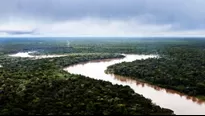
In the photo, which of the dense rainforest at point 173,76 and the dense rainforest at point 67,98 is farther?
the dense rainforest at point 173,76

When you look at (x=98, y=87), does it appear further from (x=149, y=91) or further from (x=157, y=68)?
(x=157, y=68)

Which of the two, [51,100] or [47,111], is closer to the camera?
[47,111]

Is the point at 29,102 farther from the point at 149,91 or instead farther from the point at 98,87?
the point at 149,91

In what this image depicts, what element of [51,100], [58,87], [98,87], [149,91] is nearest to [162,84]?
[149,91]

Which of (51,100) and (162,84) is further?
(162,84)

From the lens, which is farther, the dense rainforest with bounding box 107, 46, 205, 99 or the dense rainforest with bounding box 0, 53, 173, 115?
the dense rainforest with bounding box 107, 46, 205, 99

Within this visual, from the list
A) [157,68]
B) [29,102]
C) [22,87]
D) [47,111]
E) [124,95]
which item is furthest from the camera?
[157,68]

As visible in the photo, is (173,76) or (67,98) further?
(173,76)

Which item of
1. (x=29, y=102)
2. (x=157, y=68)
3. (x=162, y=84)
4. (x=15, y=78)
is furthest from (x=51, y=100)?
(x=157, y=68)

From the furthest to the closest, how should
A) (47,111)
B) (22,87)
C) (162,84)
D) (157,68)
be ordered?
1. (157,68)
2. (162,84)
3. (22,87)
4. (47,111)
